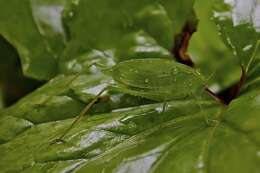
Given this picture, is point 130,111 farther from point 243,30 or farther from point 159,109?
point 243,30

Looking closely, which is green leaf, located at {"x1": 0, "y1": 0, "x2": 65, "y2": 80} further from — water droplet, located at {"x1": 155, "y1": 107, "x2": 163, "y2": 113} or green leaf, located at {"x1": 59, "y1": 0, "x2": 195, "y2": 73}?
water droplet, located at {"x1": 155, "y1": 107, "x2": 163, "y2": 113}

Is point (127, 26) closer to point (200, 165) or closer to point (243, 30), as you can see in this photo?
point (243, 30)

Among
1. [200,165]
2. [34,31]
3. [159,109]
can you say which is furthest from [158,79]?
[34,31]

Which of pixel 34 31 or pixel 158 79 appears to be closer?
pixel 158 79

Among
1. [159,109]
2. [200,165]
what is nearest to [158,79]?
[159,109]

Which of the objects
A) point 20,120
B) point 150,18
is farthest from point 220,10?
point 20,120

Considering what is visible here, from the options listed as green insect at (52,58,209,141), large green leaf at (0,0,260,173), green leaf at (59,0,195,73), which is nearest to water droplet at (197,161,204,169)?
large green leaf at (0,0,260,173)

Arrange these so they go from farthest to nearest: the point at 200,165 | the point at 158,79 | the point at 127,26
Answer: the point at 127,26 < the point at 158,79 < the point at 200,165

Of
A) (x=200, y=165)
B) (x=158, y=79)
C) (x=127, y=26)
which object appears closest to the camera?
(x=200, y=165)

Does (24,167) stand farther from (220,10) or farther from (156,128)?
(220,10)
